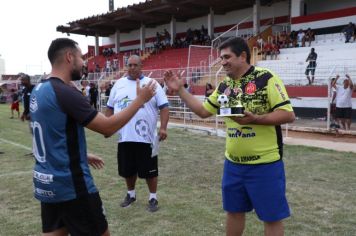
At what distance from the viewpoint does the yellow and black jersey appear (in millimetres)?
3320

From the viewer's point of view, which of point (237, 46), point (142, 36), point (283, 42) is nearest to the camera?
point (237, 46)

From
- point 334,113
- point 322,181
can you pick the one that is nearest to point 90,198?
point 322,181

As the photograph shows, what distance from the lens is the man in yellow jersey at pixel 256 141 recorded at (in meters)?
3.32

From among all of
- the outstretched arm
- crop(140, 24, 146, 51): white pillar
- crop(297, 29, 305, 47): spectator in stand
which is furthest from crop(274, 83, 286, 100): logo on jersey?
crop(140, 24, 146, 51): white pillar

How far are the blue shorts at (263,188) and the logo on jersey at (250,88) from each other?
562 millimetres

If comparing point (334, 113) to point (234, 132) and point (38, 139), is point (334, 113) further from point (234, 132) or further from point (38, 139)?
point (38, 139)

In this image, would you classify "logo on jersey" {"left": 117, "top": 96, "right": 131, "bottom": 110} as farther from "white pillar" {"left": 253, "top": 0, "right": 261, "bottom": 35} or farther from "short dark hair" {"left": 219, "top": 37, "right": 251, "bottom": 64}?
"white pillar" {"left": 253, "top": 0, "right": 261, "bottom": 35}

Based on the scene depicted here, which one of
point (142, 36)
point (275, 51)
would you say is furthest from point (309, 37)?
point (142, 36)

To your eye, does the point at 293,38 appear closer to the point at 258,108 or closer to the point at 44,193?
the point at 258,108

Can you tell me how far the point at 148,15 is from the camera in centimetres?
3703

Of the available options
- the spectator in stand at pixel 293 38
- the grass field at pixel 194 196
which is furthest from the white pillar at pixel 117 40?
the grass field at pixel 194 196

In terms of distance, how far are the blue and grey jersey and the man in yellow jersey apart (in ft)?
3.68

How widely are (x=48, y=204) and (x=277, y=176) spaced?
168 centimetres

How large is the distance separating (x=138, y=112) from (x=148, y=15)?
3279cm
